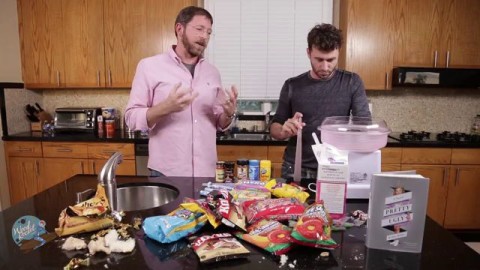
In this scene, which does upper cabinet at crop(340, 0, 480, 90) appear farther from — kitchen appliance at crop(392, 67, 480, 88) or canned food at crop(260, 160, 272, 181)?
canned food at crop(260, 160, 272, 181)

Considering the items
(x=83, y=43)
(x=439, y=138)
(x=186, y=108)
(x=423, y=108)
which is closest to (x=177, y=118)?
(x=186, y=108)

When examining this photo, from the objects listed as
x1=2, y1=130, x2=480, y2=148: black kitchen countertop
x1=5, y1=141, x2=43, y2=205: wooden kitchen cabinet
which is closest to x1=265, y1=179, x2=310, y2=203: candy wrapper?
x1=2, y1=130, x2=480, y2=148: black kitchen countertop

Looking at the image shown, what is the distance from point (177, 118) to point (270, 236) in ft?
3.32

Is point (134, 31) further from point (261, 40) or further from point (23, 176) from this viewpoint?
point (23, 176)

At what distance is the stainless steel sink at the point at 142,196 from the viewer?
143 centimetres

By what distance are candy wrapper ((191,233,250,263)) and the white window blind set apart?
8.43 ft

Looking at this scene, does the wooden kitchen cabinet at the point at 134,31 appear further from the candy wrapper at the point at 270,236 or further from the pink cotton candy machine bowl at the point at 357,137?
the candy wrapper at the point at 270,236

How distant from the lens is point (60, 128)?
3.20 meters

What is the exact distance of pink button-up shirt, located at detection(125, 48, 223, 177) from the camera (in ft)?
5.74

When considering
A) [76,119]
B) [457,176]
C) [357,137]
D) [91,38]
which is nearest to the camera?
[357,137]

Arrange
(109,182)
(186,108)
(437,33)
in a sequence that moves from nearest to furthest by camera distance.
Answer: (109,182) < (186,108) < (437,33)

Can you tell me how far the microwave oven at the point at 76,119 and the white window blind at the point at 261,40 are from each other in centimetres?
129

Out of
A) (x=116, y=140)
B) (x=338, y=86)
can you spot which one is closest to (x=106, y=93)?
(x=116, y=140)

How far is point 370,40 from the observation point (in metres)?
2.95
